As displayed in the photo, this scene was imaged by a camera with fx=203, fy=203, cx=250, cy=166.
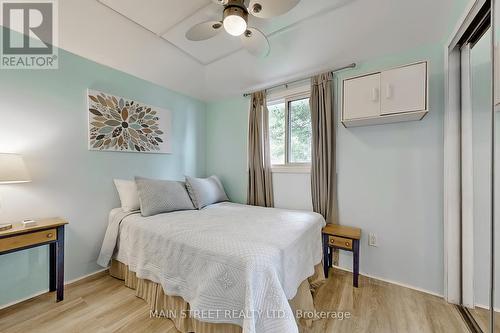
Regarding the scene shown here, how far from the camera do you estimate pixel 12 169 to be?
1535mm

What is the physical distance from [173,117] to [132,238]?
5.95 ft

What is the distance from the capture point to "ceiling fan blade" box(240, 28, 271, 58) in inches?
65.0

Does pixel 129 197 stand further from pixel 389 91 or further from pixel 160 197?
pixel 389 91

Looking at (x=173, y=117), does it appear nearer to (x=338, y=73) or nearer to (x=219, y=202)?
(x=219, y=202)

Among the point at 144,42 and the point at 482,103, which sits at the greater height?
the point at 144,42

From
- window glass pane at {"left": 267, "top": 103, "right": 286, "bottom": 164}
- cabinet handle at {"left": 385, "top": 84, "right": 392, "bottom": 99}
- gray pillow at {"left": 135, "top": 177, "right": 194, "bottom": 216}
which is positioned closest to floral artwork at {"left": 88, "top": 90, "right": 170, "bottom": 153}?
gray pillow at {"left": 135, "top": 177, "right": 194, "bottom": 216}

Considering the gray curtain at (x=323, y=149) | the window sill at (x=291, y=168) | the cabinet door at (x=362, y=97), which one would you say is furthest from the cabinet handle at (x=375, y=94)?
the window sill at (x=291, y=168)

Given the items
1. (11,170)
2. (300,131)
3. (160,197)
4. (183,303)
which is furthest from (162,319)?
(300,131)

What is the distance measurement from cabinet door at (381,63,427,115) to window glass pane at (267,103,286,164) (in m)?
1.30

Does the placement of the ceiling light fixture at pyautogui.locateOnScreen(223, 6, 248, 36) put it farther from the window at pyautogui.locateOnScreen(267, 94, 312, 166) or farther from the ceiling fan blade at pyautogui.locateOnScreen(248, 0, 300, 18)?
the window at pyautogui.locateOnScreen(267, 94, 312, 166)

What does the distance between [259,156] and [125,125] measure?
69.1 inches

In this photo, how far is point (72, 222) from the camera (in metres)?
2.07

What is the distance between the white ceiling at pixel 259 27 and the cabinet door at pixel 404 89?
1.48 feet

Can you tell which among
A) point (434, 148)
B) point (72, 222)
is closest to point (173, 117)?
point (72, 222)
